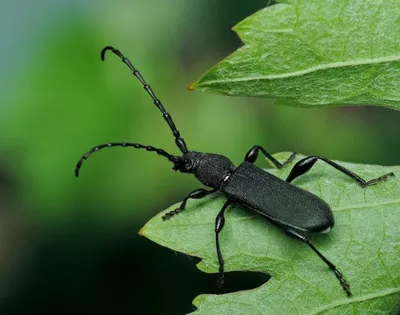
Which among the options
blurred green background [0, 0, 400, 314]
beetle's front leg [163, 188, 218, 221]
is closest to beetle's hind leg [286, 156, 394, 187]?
beetle's front leg [163, 188, 218, 221]

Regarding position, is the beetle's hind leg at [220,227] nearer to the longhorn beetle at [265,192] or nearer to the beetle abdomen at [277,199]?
the longhorn beetle at [265,192]

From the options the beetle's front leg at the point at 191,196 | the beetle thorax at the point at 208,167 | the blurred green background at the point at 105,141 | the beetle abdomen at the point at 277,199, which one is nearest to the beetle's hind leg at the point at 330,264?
the beetle abdomen at the point at 277,199

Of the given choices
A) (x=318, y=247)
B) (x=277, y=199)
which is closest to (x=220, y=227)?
(x=318, y=247)

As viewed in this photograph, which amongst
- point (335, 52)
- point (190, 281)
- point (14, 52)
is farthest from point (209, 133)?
point (335, 52)

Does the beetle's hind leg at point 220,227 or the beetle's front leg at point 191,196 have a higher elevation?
the beetle's front leg at point 191,196

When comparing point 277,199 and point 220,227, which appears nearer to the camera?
point 220,227

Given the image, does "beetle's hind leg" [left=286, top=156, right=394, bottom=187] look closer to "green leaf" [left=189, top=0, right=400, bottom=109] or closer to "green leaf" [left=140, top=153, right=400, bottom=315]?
"green leaf" [left=140, top=153, right=400, bottom=315]

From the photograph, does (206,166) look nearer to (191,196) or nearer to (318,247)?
(191,196)
